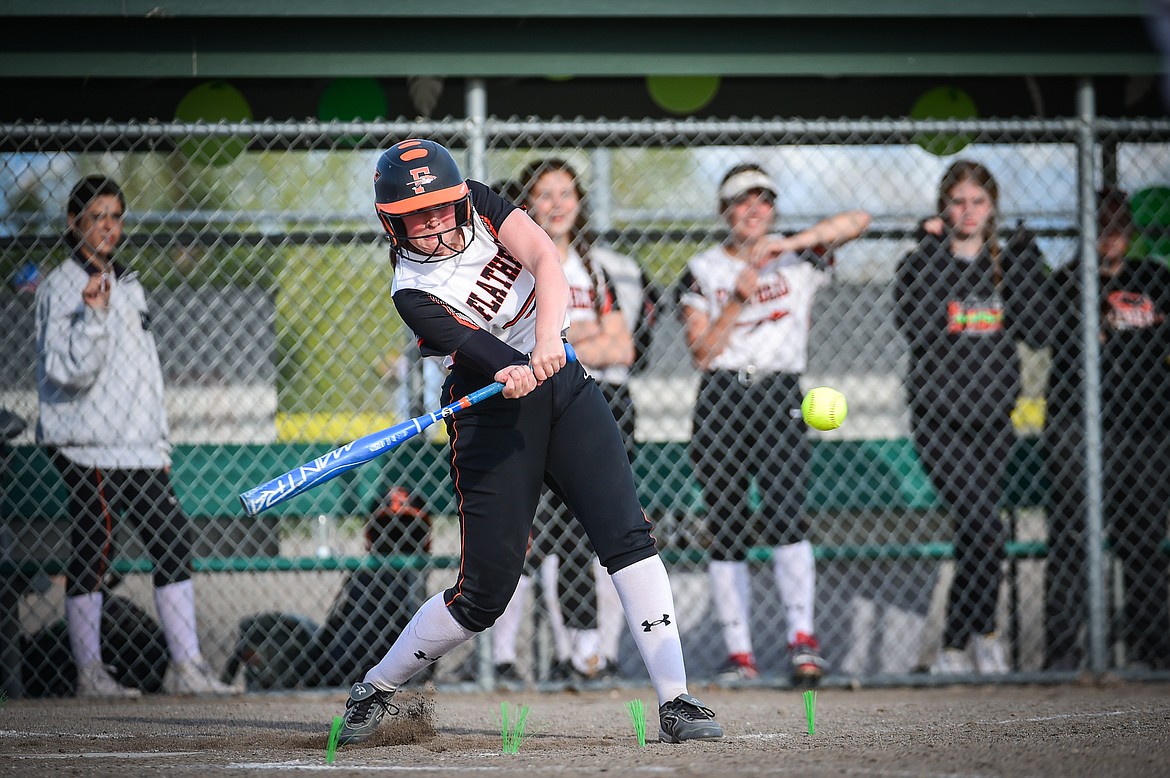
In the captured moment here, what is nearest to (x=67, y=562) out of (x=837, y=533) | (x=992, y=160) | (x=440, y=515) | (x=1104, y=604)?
(x=440, y=515)

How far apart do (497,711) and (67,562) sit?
204cm

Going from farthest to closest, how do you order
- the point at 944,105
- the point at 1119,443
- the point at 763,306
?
1. the point at 944,105
2. the point at 1119,443
3. the point at 763,306

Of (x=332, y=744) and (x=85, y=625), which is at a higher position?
(x=85, y=625)

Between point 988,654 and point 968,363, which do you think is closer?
point 988,654

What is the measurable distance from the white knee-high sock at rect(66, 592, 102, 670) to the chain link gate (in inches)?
6.8

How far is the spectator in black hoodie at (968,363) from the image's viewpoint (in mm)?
5594

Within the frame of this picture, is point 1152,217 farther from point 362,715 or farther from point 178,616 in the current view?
point 178,616

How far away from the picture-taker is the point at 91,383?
5.43m

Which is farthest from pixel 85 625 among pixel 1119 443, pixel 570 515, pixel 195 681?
pixel 1119 443

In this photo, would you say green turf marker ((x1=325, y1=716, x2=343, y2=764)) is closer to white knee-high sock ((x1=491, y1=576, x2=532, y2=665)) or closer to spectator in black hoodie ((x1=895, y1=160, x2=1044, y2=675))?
white knee-high sock ((x1=491, y1=576, x2=532, y2=665))

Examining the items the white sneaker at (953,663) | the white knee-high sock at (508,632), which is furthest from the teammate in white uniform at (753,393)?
the white knee-high sock at (508,632)

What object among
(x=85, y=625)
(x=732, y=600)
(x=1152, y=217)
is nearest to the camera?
(x=85, y=625)

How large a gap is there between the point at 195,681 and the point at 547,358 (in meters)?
2.90

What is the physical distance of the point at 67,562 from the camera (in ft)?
17.6
